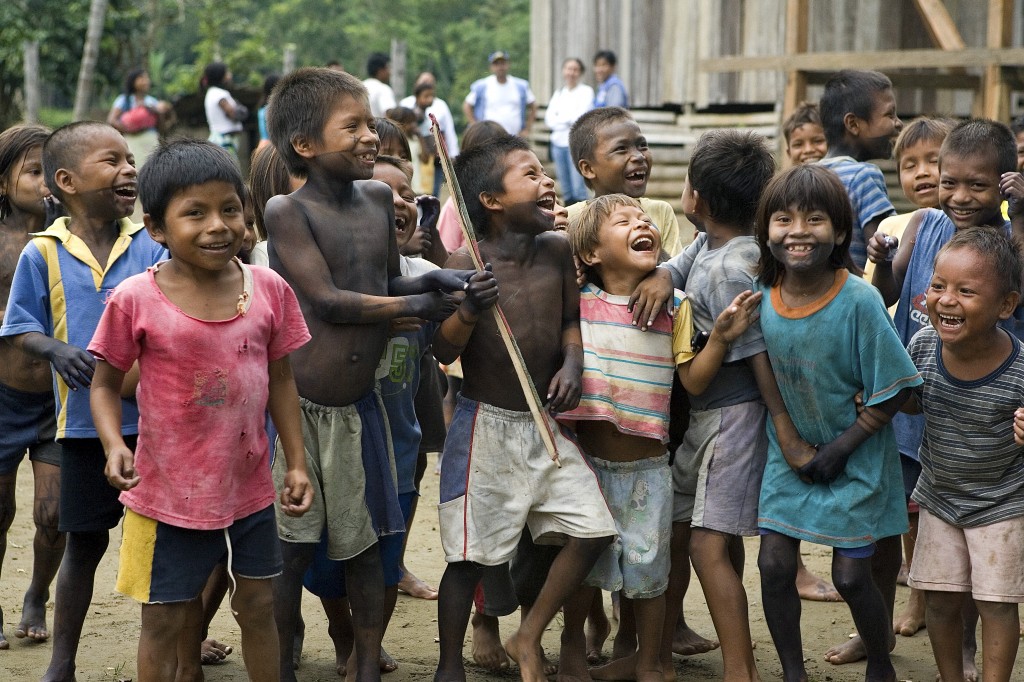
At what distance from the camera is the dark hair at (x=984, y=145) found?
3750 mm

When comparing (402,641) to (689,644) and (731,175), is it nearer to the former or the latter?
(689,644)

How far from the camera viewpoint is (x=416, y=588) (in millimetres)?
4758

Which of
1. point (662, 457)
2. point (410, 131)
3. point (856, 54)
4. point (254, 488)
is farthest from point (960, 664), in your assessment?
point (410, 131)

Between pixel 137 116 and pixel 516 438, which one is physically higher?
pixel 137 116

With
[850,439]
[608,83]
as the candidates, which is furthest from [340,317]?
[608,83]

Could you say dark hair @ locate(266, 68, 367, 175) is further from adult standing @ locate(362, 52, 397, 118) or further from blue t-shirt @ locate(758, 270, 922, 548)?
adult standing @ locate(362, 52, 397, 118)

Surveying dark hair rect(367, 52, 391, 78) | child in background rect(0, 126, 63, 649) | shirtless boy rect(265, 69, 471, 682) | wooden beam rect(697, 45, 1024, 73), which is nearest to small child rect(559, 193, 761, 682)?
shirtless boy rect(265, 69, 471, 682)

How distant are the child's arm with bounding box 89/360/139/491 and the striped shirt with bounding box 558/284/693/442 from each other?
1.27m

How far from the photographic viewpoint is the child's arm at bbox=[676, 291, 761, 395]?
11.3 feet

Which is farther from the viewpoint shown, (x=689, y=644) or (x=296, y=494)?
(x=689, y=644)

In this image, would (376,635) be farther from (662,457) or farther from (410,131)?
(410,131)

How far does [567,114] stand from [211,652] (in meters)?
10.1

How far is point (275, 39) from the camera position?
125 ft

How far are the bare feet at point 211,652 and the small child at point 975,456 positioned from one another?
2193mm
